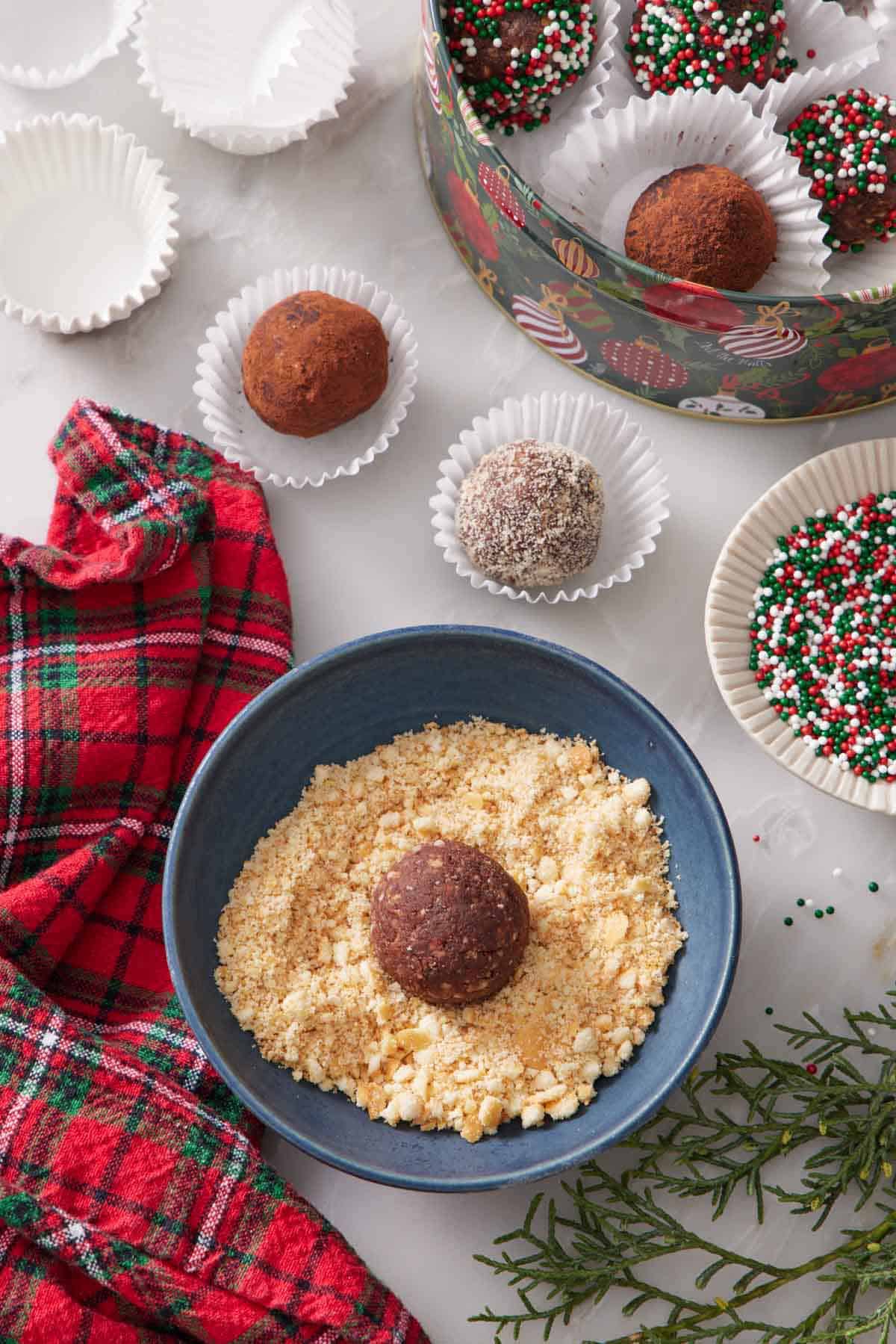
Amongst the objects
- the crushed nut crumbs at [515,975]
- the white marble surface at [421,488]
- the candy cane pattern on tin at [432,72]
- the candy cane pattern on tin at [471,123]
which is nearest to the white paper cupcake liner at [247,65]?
the white marble surface at [421,488]

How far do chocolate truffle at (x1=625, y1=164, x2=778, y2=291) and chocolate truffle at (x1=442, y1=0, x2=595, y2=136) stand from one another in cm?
19

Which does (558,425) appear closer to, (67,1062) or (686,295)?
(686,295)

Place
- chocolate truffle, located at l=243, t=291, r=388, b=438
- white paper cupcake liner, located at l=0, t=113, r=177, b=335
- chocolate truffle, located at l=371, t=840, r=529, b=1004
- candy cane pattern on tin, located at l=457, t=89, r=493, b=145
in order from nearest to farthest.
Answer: chocolate truffle, located at l=371, t=840, r=529, b=1004, candy cane pattern on tin, located at l=457, t=89, r=493, b=145, chocolate truffle, located at l=243, t=291, r=388, b=438, white paper cupcake liner, located at l=0, t=113, r=177, b=335

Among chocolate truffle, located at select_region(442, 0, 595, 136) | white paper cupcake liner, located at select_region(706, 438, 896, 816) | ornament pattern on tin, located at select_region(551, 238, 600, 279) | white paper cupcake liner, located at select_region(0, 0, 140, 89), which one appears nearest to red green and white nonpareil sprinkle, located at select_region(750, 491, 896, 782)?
white paper cupcake liner, located at select_region(706, 438, 896, 816)

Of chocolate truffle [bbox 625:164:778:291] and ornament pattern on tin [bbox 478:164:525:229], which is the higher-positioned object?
chocolate truffle [bbox 625:164:778:291]

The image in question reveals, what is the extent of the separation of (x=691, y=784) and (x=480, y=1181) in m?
0.46

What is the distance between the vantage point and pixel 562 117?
1.60 meters

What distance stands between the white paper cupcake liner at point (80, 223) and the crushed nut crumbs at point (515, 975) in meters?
0.67

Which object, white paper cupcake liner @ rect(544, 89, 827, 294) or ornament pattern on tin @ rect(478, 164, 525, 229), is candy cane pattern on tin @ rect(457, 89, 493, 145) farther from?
white paper cupcake liner @ rect(544, 89, 827, 294)

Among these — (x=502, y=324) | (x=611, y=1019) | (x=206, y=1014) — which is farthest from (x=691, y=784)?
(x=502, y=324)

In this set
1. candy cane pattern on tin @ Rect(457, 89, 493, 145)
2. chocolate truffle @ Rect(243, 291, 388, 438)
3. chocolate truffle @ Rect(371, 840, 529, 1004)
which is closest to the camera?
chocolate truffle @ Rect(371, 840, 529, 1004)

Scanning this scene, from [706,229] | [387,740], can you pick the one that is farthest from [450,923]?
[706,229]

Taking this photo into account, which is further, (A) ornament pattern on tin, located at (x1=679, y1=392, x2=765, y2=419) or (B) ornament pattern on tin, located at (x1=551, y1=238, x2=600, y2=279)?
(A) ornament pattern on tin, located at (x1=679, y1=392, x2=765, y2=419)

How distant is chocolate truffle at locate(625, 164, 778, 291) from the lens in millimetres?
1447
